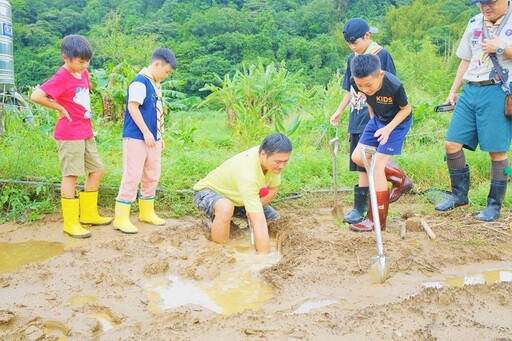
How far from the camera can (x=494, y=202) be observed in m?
4.09

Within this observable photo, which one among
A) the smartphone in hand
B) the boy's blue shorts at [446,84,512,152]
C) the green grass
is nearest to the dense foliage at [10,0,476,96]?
the green grass

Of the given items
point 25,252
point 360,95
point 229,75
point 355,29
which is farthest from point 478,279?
point 229,75

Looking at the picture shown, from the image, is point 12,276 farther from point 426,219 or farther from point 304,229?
point 426,219

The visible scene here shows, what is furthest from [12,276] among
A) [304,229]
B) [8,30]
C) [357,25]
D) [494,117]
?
[8,30]

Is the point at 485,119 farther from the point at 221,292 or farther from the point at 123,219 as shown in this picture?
the point at 123,219

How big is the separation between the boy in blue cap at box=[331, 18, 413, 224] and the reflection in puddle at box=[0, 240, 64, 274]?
→ 7.40 feet

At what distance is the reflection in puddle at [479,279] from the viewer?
2.99m

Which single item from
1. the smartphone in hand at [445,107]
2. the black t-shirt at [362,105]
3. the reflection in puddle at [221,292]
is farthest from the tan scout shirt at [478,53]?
the reflection in puddle at [221,292]

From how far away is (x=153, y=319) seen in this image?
8.27 feet

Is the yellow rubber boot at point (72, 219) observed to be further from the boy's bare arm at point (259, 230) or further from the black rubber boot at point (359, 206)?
the black rubber boot at point (359, 206)

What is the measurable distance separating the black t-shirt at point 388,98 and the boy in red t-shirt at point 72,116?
Answer: 2.16 meters

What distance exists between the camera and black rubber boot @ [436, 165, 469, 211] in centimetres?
426

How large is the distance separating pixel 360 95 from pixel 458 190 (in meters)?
1.21

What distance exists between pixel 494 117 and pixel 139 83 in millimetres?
2770
